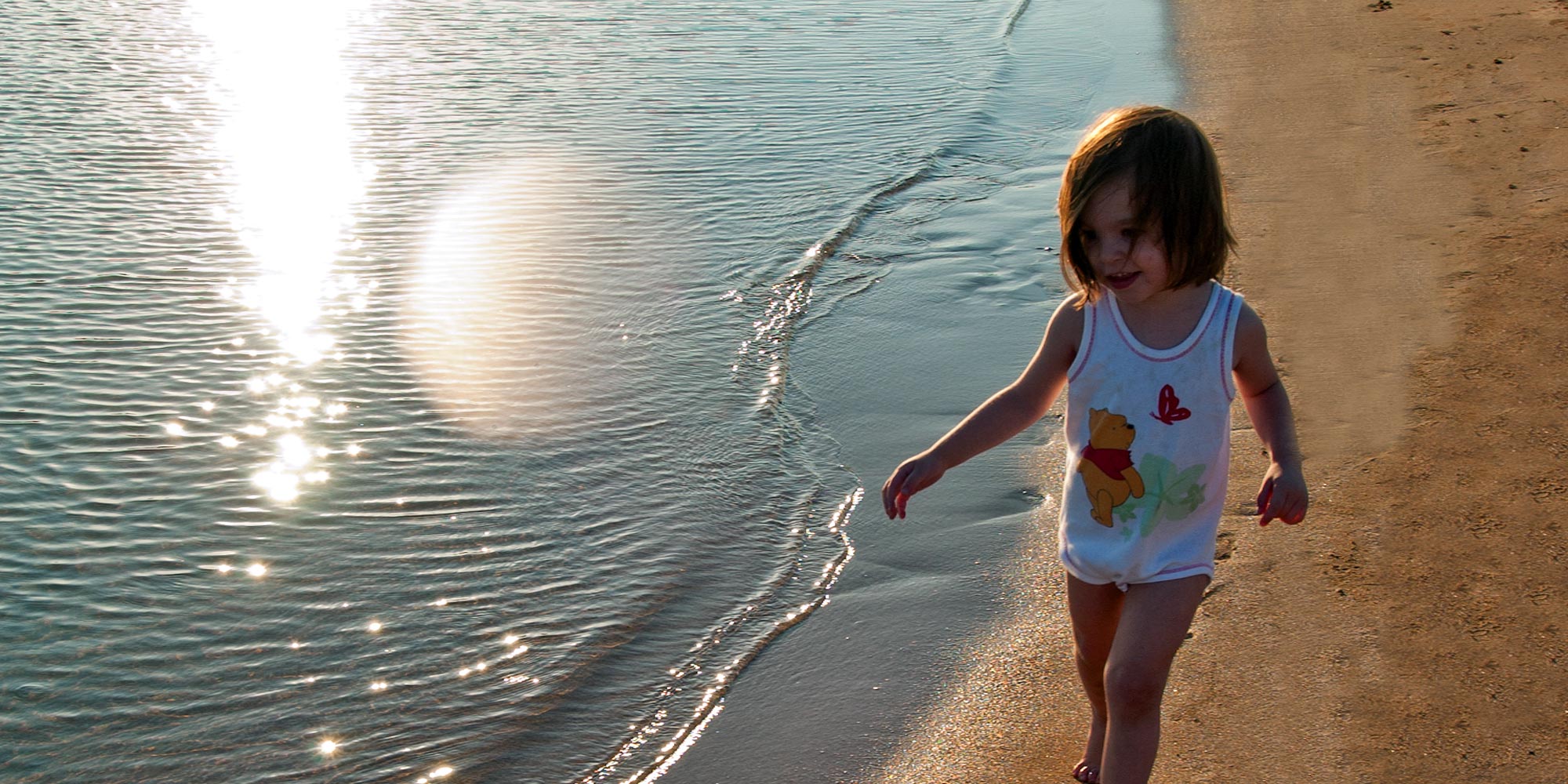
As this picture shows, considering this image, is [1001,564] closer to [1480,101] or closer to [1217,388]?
[1217,388]

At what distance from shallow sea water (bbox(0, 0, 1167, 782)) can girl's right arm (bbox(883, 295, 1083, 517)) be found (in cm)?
111

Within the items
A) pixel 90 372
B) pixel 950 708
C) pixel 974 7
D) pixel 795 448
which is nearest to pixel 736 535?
pixel 795 448

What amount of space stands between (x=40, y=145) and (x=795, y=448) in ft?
18.3

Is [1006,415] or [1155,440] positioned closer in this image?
[1155,440]

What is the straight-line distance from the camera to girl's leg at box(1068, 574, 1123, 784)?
265 centimetres

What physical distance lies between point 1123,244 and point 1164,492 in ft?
1.50

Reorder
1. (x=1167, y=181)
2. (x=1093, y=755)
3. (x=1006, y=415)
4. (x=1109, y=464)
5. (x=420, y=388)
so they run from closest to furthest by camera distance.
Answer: (x=1167, y=181), (x=1109, y=464), (x=1006, y=415), (x=1093, y=755), (x=420, y=388)

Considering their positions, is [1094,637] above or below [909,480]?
below

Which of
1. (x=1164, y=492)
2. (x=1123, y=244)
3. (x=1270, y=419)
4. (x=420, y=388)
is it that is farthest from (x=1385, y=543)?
(x=420, y=388)

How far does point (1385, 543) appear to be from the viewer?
369cm

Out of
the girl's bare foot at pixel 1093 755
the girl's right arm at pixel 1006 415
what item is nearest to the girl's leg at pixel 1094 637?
the girl's bare foot at pixel 1093 755

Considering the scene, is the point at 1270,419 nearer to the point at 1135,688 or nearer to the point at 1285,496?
the point at 1285,496

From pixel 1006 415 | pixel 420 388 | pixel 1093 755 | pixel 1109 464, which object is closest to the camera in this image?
pixel 1109 464

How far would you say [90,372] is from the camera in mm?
5434
